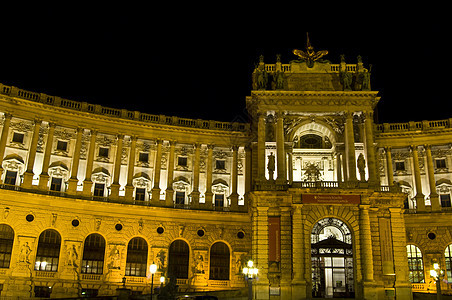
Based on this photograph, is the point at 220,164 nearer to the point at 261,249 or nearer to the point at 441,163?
the point at 261,249

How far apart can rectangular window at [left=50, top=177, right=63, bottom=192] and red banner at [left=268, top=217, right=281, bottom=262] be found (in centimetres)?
2188

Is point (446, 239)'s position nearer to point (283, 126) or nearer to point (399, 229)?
point (399, 229)

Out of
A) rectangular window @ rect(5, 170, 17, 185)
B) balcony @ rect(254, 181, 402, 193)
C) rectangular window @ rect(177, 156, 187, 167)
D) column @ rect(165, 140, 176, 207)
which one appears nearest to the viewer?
balcony @ rect(254, 181, 402, 193)

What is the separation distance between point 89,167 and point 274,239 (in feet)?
69.2

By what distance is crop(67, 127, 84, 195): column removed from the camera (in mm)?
48031

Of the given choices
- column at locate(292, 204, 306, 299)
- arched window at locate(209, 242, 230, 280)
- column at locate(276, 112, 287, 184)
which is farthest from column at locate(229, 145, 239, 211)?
column at locate(292, 204, 306, 299)

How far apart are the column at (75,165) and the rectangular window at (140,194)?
6.50 m

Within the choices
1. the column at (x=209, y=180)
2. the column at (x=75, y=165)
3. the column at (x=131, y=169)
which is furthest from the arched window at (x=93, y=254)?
the column at (x=209, y=180)

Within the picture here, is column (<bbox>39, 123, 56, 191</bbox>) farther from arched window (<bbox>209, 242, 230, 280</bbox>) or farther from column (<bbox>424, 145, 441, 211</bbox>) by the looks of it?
column (<bbox>424, 145, 441, 211</bbox>)

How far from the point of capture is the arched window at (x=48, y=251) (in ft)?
145

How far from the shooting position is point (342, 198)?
42.1 metres

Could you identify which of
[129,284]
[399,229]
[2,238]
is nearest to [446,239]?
[399,229]

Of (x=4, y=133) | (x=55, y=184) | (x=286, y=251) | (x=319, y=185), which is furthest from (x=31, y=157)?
(x=319, y=185)

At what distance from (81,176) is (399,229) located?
105ft
